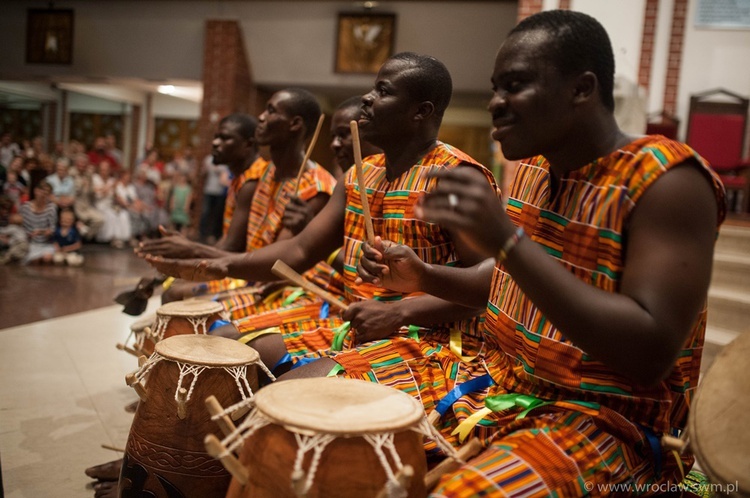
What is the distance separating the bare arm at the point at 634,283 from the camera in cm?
118

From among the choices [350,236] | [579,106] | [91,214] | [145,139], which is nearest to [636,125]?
[350,236]

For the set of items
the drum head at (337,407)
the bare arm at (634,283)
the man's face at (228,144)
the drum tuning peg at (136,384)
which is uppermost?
the man's face at (228,144)

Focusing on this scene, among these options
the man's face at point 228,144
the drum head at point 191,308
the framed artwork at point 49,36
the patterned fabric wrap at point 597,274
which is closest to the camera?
the patterned fabric wrap at point 597,274

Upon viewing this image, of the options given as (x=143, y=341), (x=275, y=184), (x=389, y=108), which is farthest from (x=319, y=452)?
(x=275, y=184)

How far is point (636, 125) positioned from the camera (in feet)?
21.5

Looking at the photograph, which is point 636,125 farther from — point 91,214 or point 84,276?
point 91,214

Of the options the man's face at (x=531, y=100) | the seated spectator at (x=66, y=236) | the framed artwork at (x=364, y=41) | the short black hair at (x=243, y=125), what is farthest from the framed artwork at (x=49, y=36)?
the man's face at (x=531, y=100)

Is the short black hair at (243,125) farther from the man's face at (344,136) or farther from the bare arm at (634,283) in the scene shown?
the bare arm at (634,283)

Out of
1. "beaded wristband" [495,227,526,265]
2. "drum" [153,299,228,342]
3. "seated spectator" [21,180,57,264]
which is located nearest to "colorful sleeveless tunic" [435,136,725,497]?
"beaded wristband" [495,227,526,265]

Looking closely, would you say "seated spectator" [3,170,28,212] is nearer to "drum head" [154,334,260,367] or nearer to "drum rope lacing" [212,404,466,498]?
"drum head" [154,334,260,367]

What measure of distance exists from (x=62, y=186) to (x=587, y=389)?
30.4 feet

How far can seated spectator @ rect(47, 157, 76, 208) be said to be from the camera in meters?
8.85

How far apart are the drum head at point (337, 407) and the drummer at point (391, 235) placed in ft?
1.51

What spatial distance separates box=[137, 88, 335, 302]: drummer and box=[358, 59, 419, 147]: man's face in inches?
33.7
